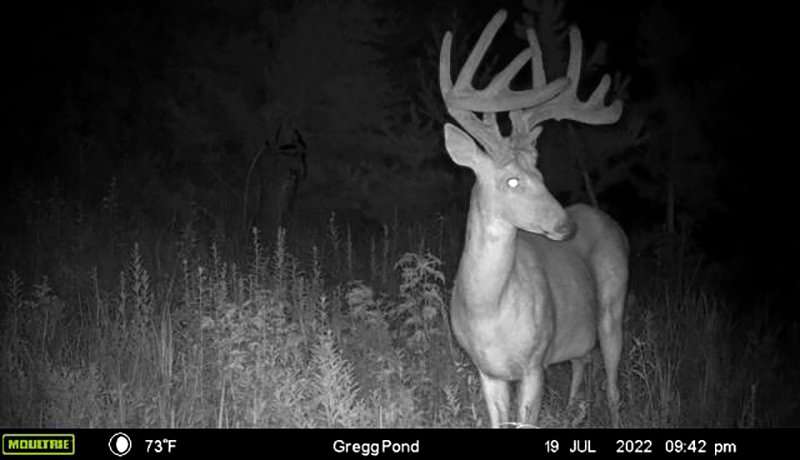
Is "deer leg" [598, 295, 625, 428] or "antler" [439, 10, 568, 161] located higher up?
"antler" [439, 10, 568, 161]

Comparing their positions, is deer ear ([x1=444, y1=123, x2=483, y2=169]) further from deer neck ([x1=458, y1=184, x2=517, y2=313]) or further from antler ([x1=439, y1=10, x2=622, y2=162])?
deer neck ([x1=458, y1=184, x2=517, y2=313])

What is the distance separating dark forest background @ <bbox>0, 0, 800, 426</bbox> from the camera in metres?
5.30

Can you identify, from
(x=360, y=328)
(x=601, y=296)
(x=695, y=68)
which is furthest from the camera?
(x=695, y=68)

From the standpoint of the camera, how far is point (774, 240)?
9797 mm

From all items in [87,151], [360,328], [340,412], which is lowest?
[340,412]

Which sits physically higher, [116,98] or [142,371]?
[116,98]

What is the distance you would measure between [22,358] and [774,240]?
8905 millimetres

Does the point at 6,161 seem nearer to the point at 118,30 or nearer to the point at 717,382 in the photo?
the point at 118,30

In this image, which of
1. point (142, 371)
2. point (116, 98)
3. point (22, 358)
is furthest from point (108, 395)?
point (116, 98)
